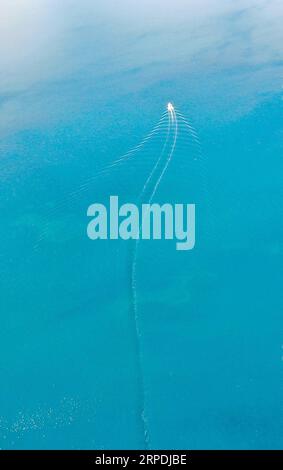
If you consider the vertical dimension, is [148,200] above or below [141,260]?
above

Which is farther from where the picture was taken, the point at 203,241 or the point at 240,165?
the point at 240,165

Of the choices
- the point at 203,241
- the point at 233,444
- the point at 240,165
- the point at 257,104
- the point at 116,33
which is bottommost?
the point at 233,444

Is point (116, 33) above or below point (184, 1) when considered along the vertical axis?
below

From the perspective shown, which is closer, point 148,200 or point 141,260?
point 141,260

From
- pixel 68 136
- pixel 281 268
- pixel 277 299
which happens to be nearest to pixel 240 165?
pixel 281 268

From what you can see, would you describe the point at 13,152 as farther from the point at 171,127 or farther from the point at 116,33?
the point at 116,33

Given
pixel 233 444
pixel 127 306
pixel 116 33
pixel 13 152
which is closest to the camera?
pixel 233 444

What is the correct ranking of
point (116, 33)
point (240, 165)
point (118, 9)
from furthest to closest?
1. point (118, 9)
2. point (116, 33)
3. point (240, 165)
